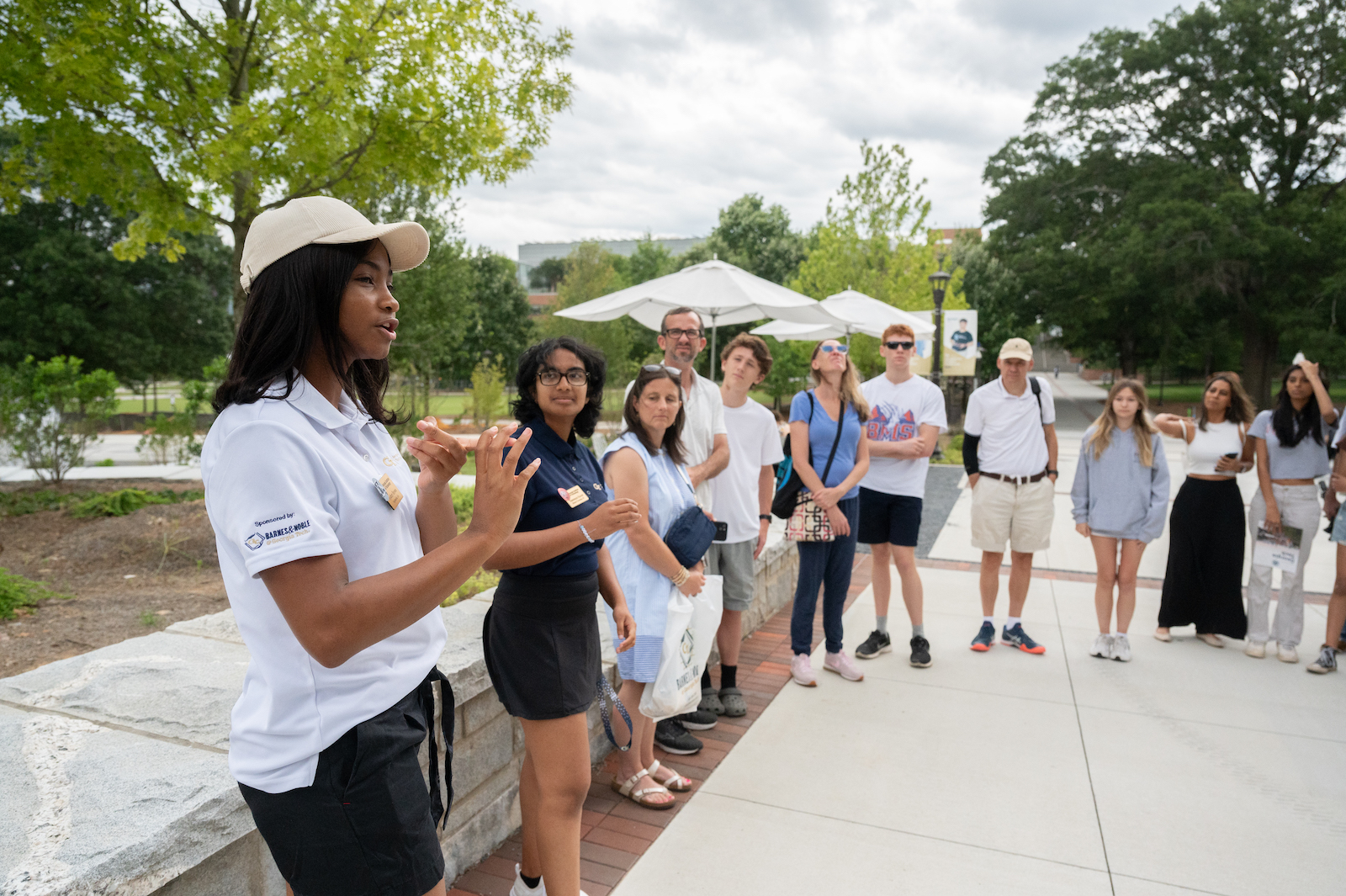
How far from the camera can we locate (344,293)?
1442 mm

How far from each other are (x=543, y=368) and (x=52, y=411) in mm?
9736

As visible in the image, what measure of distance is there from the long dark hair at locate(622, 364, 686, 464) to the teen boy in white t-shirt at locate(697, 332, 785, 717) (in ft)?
3.30

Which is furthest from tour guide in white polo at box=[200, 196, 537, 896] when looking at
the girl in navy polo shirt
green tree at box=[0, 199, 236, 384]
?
green tree at box=[0, 199, 236, 384]

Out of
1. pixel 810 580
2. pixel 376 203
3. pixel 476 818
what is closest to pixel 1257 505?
pixel 810 580

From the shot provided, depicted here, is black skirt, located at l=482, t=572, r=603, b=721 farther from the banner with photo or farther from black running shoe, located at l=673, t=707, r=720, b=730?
the banner with photo

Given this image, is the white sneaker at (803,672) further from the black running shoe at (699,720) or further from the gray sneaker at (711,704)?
the black running shoe at (699,720)

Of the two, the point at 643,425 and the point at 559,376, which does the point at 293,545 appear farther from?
the point at 643,425

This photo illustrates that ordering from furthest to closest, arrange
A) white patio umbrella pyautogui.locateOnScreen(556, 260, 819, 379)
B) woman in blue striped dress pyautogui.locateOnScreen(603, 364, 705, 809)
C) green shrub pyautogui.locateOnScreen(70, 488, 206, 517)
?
green shrub pyautogui.locateOnScreen(70, 488, 206, 517), white patio umbrella pyautogui.locateOnScreen(556, 260, 819, 379), woman in blue striped dress pyautogui.locateOnScreen(603, 364, 705, 809)

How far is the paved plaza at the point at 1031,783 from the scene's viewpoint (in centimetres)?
294

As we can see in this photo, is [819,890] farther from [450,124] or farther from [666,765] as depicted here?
[450,124]

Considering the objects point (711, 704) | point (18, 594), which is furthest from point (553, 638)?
point (18, 594)

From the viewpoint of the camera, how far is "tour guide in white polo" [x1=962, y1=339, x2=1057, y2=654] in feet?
17.2

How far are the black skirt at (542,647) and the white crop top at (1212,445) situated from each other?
4708 millimetres

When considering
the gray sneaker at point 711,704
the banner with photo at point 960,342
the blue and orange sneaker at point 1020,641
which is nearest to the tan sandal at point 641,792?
the gray sneaker at point 711,704
